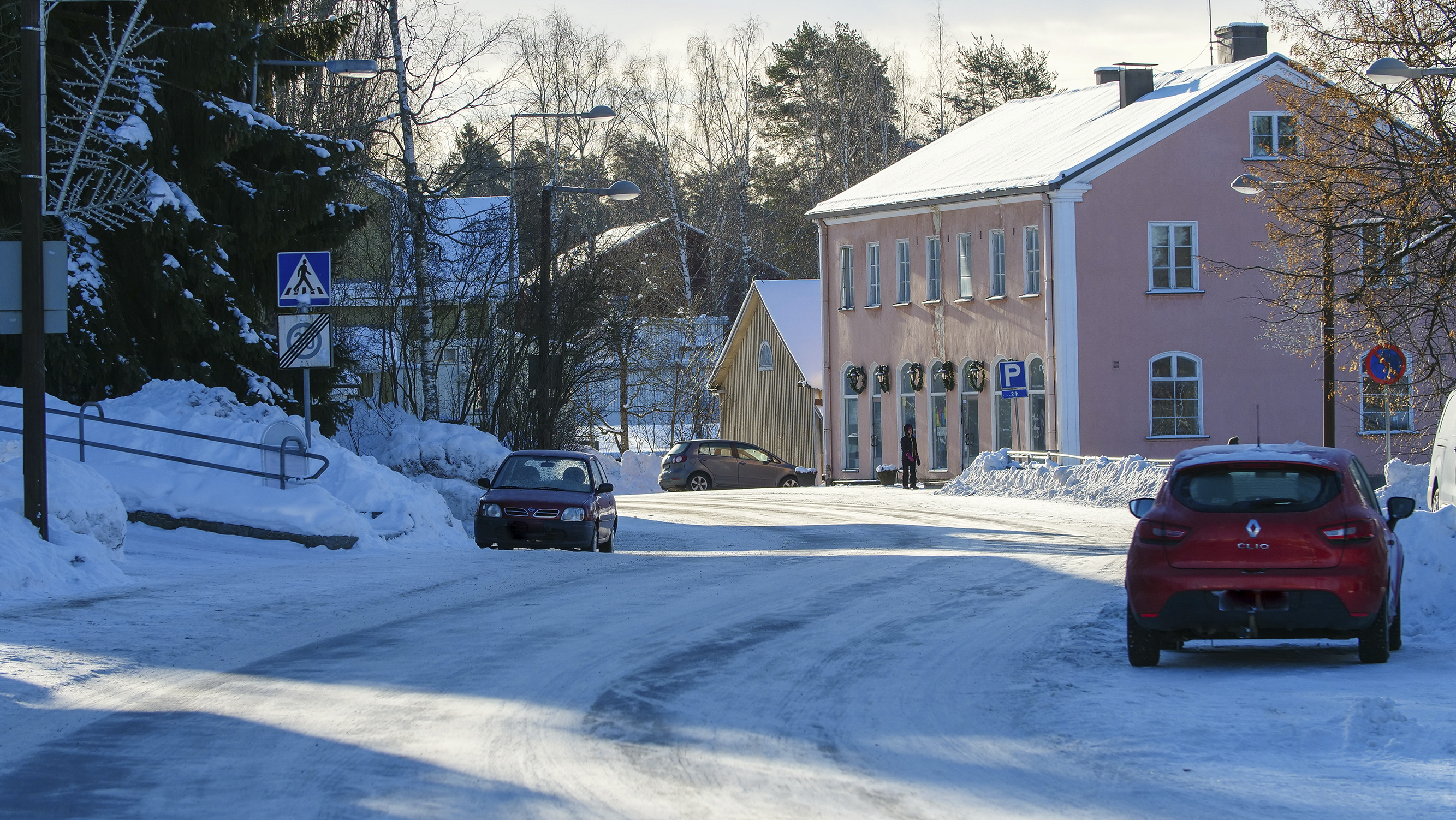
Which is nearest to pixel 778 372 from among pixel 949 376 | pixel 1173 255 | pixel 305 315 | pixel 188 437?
pixel 949 376

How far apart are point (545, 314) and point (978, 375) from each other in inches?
680

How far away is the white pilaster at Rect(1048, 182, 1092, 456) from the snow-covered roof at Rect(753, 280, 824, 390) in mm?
12580

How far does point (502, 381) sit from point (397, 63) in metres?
6.59

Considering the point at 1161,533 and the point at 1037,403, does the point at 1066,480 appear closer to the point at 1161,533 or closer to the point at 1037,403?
the point at 1037,403

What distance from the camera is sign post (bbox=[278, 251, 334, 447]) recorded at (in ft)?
60.4

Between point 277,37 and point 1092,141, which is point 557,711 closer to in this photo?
point 277,37

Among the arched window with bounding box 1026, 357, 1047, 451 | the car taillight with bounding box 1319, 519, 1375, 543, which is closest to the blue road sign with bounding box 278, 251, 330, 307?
the car taillight with bounding box 1319, 519, 1375, 543

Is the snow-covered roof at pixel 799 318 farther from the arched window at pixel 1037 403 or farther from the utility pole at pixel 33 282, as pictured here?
the utility pole at pixel 33 282

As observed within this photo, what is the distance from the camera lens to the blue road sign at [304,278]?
60.3ft

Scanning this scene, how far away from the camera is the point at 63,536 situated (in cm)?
1537

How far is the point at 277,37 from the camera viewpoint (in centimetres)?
2452

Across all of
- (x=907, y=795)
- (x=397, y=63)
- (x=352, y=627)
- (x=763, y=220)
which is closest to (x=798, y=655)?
(x=352, y=627)

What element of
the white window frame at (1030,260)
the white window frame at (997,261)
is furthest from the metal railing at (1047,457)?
the white window frame at (997,261)

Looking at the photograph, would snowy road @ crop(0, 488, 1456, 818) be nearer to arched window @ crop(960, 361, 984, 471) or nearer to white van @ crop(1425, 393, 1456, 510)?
white van @ crop(1425, 393, 1456, 510)
